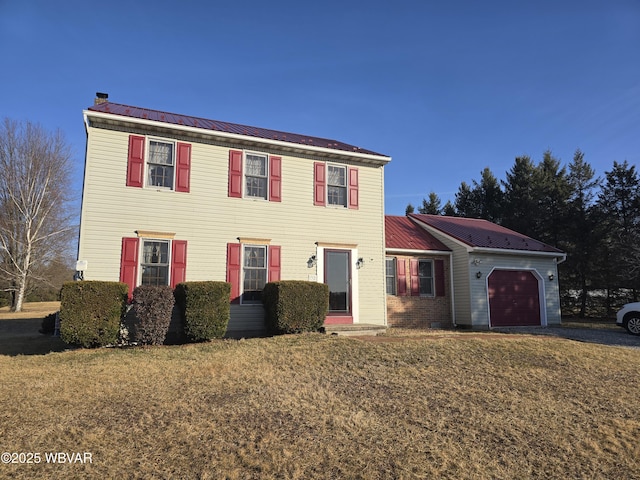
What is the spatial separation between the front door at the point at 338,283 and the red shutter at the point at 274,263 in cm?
150

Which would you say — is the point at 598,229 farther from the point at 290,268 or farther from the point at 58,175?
the point at 58,175

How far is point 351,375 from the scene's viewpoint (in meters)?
7.15

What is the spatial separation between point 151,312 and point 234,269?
270 cm

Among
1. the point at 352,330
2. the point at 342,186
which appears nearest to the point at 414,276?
the point at 342,186

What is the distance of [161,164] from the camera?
11016 mm

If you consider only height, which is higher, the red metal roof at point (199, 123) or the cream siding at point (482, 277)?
the red metal roof at point (199, 123)

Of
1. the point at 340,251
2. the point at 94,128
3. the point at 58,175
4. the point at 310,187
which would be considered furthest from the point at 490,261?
the point at 58,175

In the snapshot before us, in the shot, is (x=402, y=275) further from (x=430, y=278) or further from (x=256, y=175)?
(x=256, y=175)

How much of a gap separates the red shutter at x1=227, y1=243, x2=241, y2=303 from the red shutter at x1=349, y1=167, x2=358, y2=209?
154 inches

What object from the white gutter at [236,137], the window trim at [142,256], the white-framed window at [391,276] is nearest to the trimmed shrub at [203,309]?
the window trim at [142,256]

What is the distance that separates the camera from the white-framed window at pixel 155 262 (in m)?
10.5

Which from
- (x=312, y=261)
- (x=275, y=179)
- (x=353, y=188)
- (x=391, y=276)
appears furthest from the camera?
(x=391, y=276)

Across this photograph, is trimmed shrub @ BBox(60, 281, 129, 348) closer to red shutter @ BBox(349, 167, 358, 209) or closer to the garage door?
red shutter @ BBox(349, 167, 358, 209)

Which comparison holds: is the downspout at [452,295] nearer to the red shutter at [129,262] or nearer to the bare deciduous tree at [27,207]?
the red shutter at [129,262]
